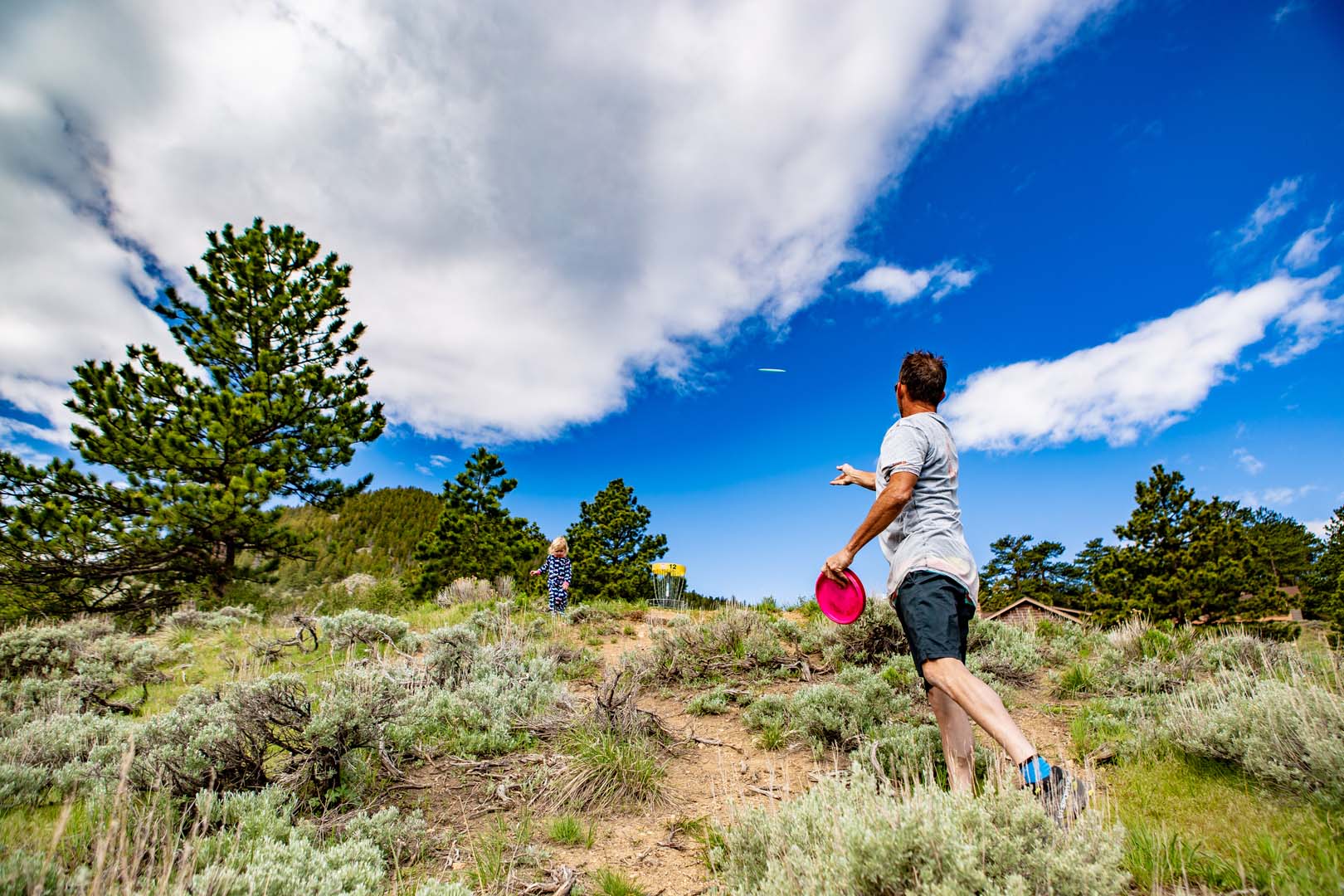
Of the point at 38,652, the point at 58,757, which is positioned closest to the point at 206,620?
the point at 38,652

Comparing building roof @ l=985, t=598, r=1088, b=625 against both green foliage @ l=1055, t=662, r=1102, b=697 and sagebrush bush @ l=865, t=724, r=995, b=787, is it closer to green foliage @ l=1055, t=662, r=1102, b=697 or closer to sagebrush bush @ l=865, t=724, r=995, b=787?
green foliage @ l=1055, t=662, r=1102, b=697

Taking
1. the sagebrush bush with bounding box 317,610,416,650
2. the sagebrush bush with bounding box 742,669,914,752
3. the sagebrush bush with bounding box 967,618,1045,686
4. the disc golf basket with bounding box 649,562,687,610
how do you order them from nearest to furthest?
the sagebrush bush with bounding box 742,669,914,752 < the sagebrush bush with bounding box 967,618,1045,686 < the sagebrush bush with bounding box 317,610,416,650 < the disc golf basket with bounding box 649,562,687,610

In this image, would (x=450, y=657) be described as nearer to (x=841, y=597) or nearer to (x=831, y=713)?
(x=831, y=713)

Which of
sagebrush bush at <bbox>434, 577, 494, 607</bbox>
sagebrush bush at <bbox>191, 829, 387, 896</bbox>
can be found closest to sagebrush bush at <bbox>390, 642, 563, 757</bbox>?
sagebrush bush at <bbox>191, 829, 387, 896</bbox>

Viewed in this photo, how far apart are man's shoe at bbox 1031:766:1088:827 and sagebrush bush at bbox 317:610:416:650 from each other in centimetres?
780

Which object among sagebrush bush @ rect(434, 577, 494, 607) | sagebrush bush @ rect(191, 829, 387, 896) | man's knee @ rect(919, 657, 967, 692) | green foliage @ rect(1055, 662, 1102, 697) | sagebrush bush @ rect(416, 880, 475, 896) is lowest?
sagebrush bush @ rect(416, 880, 475, 896)

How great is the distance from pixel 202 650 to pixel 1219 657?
44.1 ft

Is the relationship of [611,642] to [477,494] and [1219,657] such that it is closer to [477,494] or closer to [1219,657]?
[1219,657]

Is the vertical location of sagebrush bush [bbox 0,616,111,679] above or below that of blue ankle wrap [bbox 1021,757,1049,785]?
above

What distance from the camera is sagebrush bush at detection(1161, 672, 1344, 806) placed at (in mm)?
2695

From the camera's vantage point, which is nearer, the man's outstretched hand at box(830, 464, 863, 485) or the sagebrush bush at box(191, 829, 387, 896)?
the sagebrush bush at box(191, 829, 387, 896)

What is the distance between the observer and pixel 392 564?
32.2 metres

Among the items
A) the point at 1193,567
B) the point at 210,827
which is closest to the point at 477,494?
the point at 210,827

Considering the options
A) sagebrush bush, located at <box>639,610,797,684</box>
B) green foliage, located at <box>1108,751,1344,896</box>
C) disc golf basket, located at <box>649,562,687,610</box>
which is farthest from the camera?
disc golf basket, located at <box>649,562,687,610</box>
